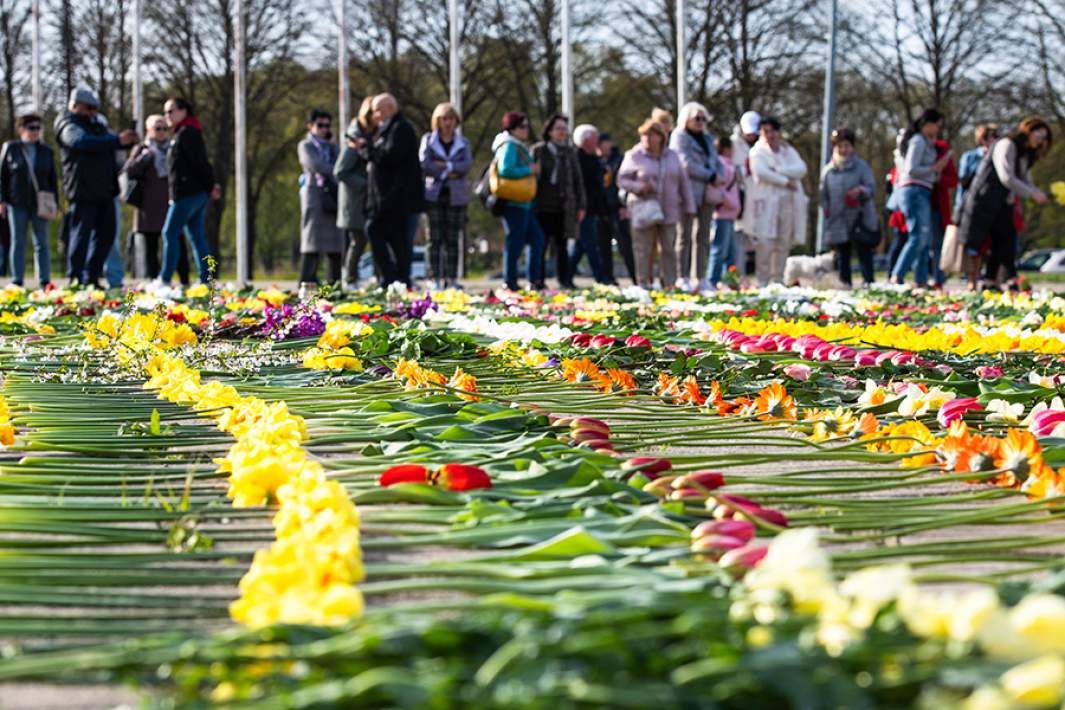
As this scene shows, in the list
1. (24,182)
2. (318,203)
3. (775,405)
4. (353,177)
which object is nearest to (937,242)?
(353,177)

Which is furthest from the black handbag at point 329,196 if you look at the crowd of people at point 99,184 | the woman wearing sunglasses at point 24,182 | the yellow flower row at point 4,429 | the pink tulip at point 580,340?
the yellow flower row at point 4,429

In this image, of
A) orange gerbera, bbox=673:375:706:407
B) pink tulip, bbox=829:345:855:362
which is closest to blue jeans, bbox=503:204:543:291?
pink tulip, bbox=829:345:855:362

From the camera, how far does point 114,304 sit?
9117 mm

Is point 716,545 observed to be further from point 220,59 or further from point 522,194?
point 220,59

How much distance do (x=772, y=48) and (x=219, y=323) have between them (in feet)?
99.0

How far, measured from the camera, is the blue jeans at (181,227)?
1264cm

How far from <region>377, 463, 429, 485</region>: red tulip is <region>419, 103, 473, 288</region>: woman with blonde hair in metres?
11.0

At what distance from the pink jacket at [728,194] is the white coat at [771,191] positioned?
0.14 m

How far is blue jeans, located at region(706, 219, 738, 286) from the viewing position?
1493 cm

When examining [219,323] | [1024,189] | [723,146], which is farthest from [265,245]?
[219,323]

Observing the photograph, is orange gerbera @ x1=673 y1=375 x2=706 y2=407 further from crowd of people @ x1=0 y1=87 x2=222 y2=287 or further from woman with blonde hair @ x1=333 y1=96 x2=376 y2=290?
woman with blonde hair @ x1=333 y1=96 x2=376 y2=290

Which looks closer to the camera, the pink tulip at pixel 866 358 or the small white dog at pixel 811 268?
the pink tulip at pixel 866 358

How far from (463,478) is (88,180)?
35.3ft

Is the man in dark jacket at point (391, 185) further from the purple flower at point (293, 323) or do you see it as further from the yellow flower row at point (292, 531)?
the yellow flower row at point (292, 531)
